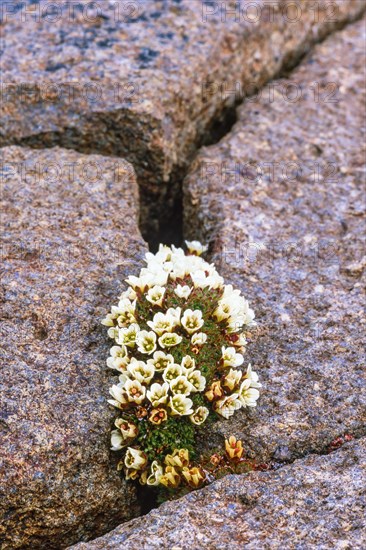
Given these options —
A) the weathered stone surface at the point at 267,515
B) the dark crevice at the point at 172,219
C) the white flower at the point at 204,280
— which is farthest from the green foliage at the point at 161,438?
the dark crevice at the point at 172,219

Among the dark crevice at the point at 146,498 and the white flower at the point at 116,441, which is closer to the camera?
the white flower at the point at 116,441

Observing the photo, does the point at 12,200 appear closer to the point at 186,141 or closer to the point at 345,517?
the point at 186,141

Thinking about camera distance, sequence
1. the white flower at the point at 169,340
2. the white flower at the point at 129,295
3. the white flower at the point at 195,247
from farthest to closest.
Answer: the white flower at the point at 195,247 < the white flower at the point at 129,295 < the white flower at the point at 169,340

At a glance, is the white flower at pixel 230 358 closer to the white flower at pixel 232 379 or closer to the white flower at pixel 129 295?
the white flower at pixel 232 379

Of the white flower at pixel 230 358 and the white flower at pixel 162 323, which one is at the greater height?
the white flower at pixel 162 323

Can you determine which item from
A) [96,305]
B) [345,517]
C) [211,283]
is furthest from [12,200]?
[345,517]

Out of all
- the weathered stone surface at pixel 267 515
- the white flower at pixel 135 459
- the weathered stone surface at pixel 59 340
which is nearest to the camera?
the weathered stone surface at pixel 267 515
